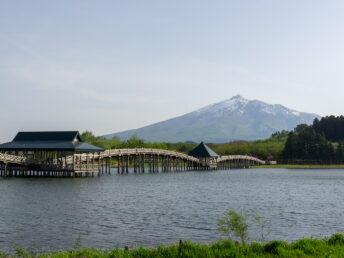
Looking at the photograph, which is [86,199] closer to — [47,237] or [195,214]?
[195,214]

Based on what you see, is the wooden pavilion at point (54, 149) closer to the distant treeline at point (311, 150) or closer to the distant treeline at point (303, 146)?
the distant treeline at point (303, 146)

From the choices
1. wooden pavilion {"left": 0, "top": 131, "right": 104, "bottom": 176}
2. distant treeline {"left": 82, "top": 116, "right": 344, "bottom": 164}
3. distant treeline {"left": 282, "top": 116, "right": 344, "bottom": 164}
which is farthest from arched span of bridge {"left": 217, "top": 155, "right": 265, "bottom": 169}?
wooden pavilion {"left": 0, "top": 131, "right": 104, "bottom": 176}

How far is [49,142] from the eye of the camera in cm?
6272

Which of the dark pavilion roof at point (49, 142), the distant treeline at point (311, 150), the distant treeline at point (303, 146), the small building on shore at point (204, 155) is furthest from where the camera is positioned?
the distant treeline at point (303, 146)

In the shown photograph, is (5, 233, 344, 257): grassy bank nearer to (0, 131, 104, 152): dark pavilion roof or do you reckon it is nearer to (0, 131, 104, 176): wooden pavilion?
(0, 131, 104, 152): dark pavilion roof

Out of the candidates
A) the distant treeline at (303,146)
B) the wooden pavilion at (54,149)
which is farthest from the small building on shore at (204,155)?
the wooden pavilion at (54,149)

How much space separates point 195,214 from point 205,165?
79.3 meters

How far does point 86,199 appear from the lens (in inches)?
1410

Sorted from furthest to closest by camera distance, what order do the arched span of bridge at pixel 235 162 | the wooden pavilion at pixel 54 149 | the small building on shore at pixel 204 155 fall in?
the arched span of bridge at pixel 235 162
the small building on shore at pixel 204 155
the wooden pavilion at pixel 54 149

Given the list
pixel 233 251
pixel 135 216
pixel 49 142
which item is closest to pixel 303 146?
pixel 49 142

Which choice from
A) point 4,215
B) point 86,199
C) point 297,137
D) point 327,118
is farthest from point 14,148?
point 327,118

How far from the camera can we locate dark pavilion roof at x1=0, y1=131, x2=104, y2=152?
2362 inches

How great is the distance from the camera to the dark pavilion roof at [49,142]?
60000mm

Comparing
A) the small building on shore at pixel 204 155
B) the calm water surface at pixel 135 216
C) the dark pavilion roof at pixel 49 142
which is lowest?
the calm water surface at pixel 135 216
